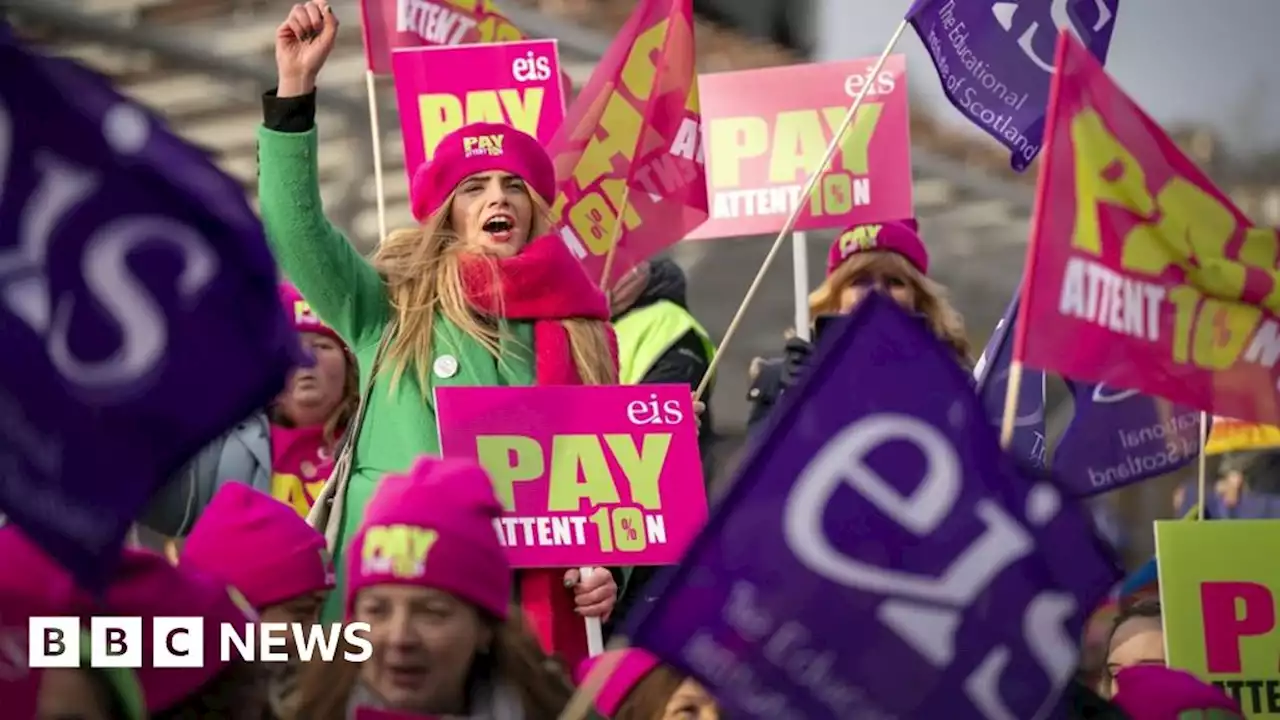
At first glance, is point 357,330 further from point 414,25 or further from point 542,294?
point 414,25

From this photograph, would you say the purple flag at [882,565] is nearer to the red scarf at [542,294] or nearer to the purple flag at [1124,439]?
the red scarf at [542,294]

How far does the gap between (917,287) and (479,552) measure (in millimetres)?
3078

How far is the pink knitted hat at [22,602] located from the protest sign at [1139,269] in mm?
1592

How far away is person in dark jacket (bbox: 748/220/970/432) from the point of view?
689cm

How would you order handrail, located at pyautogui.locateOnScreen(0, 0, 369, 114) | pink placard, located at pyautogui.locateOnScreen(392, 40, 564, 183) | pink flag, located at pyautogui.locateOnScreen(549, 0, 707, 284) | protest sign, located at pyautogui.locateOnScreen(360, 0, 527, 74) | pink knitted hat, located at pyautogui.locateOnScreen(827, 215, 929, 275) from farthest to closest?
handrail, located at pyautogui.locateOnScreen(0, 0, 369, 114) < protest sign, located at pyautogui.locateOnScreen(360, 0, 527, 74) < pink knitted hat, located at pyautogui.locateOnScreen(827, 215, 929, 275) < pink placard, located at pyautogui.locateOnScreen(392, 40, 564, 183) < pink flag, located at pyautogui.locateOnScreen(549, 0, 707, 284)

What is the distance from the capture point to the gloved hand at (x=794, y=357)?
→ 22.4ft

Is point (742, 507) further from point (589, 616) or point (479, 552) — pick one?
point (589, 616)

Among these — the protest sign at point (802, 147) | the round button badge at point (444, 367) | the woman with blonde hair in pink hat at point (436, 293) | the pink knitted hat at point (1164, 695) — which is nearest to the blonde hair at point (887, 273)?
the protest sign at point (802, 147)

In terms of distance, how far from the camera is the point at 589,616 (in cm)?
533

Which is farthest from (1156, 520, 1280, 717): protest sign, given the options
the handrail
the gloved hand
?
the handrail

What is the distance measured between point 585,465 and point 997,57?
2153 millimetres

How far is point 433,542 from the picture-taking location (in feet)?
13.5

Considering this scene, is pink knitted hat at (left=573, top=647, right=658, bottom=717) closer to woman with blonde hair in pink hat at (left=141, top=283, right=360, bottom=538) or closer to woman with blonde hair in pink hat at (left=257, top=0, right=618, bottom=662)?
woman with blonde hair in pink hat at (left=257, top=0, right=618, bottom=662)

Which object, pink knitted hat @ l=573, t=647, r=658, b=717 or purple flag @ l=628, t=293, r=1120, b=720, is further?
pink knitted hat @ l=573, t=647, r=658, b=717
